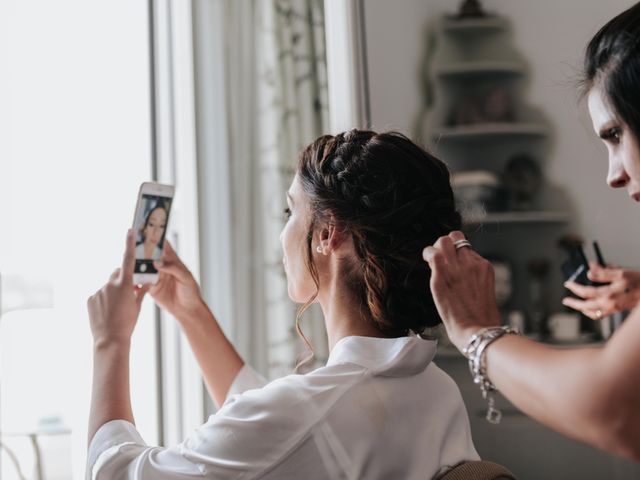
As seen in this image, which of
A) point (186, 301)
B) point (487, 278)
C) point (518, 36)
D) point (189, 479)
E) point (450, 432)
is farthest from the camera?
point (518, 36)

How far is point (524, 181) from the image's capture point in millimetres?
2820

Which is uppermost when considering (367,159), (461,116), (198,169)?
(461,116)

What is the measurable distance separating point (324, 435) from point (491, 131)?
1930 mm

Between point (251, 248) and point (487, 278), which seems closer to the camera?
point (487, 278)

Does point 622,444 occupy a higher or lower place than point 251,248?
lower

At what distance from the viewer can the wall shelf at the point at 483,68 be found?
2838mm

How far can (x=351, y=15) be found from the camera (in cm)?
232

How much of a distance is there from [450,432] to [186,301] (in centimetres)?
62

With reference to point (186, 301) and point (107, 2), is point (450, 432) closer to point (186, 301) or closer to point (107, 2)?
point (186, 301)

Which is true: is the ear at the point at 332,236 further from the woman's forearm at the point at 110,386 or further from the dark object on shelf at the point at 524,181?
the dark object on shelf at the point at 524,181

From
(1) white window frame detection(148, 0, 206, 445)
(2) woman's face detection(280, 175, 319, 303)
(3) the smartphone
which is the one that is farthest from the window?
(3) the smartphone

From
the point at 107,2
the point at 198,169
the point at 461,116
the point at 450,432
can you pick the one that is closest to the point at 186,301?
the point at 450,432

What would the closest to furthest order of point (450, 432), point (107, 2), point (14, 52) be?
point (450, 432)
point (14, 52)
point (107, 2)

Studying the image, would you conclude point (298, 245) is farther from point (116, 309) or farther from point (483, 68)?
point (483, 68)
